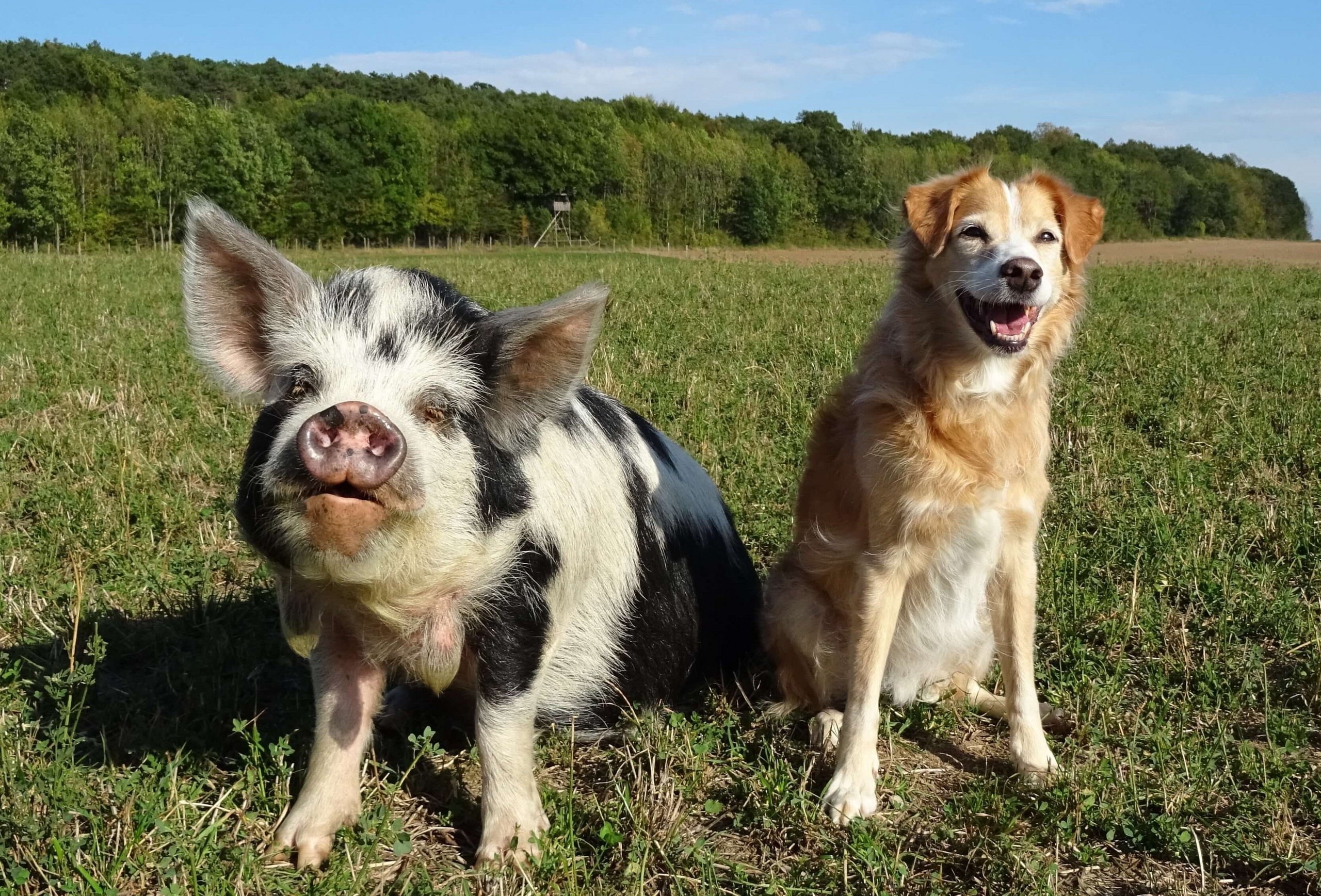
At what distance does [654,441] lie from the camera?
3.80 m

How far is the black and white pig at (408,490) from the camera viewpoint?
7.33 ft

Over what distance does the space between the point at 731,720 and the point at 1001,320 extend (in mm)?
1519

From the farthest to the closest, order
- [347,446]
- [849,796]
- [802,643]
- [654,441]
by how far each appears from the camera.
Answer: [654,441]
[802,643]
[849,796]
[347,446]

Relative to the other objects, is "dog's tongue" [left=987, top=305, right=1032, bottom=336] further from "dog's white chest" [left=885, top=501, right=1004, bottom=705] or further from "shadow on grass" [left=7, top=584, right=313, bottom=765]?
"shadow on grass" [left=7, top=584, right=313, bottom=765]

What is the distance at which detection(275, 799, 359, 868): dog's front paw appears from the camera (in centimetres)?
270

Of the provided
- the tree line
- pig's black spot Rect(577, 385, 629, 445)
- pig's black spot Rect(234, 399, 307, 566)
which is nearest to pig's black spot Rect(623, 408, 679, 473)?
pig's black spot Rect(577, 385, 629, 445)

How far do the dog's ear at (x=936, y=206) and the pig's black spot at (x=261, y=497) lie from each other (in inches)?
81.1

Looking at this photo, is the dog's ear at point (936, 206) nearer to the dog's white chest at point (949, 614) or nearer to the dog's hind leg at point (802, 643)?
the dog's white chest at point (949, 614)

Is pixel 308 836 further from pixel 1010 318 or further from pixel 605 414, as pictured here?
pixel 1010 318

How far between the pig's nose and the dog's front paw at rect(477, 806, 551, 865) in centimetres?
110

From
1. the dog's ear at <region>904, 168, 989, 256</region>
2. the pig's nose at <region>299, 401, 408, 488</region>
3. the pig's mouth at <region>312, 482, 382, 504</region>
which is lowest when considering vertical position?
the pig's mouth at <region>312, 482, 382, 504</region>

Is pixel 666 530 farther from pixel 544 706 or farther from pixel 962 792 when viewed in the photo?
pixel 962 792

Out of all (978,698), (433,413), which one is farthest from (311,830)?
(978,698)

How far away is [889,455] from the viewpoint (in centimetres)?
310
